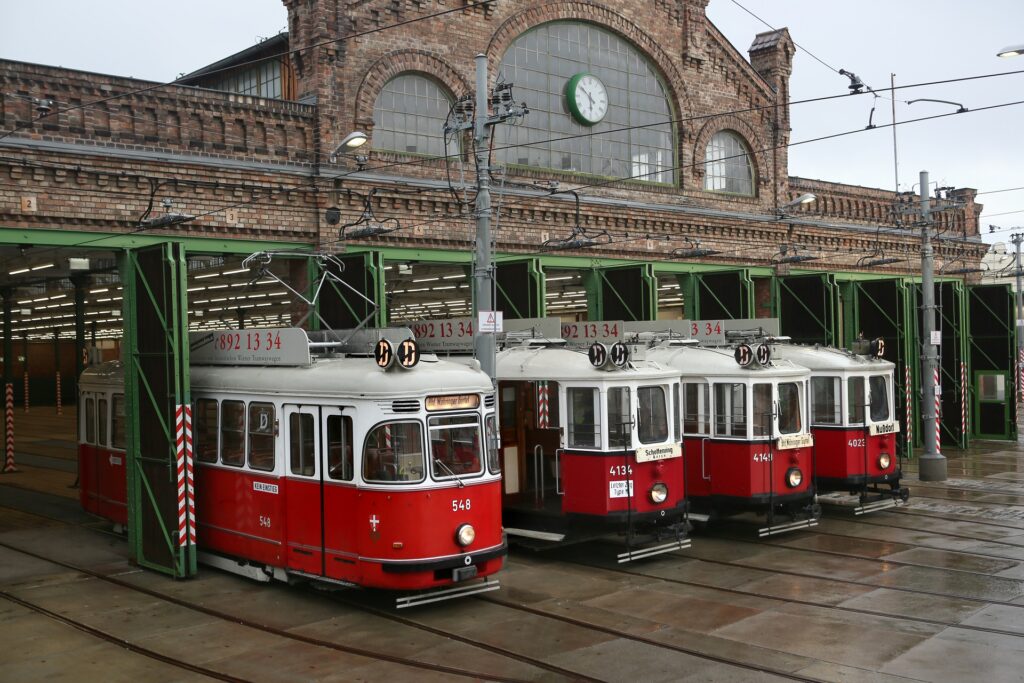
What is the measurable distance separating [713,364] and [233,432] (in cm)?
740

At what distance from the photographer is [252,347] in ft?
44.7

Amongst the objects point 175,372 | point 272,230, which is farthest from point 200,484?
point 272,230

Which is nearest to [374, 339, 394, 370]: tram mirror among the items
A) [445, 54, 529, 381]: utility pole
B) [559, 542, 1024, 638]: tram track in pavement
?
[445, 54, 529, 381]: utility pole

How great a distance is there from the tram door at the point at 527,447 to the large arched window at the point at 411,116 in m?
8.14

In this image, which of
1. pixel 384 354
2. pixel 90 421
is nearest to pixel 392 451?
pixel 384 354

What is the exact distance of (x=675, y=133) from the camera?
27391 mm

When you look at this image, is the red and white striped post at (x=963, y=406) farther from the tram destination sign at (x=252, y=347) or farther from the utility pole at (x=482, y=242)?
the tram destination sign at (x=252, y=347)

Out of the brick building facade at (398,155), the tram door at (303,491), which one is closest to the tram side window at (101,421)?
the brick building facade at (398,155)

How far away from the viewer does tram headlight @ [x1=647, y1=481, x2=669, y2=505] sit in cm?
1416

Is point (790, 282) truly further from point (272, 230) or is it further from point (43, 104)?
point (43, 104)

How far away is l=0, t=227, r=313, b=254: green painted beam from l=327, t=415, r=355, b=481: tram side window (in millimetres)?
5077

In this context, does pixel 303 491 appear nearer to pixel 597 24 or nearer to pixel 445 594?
pixel 445 594

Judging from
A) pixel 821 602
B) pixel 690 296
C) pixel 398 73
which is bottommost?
pixel 821 602

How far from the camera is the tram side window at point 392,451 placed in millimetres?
11312
